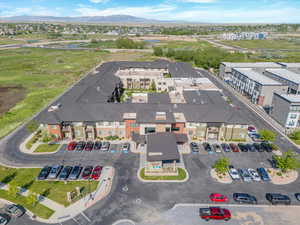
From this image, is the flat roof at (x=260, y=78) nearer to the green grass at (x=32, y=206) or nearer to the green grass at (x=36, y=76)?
the green grass at (x=32, y=206)

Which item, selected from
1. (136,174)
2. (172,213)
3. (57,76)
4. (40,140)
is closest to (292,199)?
(172,213)

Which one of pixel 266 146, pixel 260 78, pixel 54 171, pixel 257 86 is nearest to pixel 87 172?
pixel 54 171

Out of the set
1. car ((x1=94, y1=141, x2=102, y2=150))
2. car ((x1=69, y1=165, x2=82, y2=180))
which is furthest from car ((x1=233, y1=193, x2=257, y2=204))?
car ((x1=94, y1=141, x2=102, y2=150))

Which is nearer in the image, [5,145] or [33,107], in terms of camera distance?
[5,145]

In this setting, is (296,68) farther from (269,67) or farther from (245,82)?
(245,82)

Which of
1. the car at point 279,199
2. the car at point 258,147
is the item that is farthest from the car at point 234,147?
the car at point 279,199

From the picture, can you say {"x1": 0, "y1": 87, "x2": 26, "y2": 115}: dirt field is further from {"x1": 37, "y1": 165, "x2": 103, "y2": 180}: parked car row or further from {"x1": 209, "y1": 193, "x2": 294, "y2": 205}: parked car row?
{"x1": 209, "y1": 193, "x2": 294, "y2": 205}: parked car row
